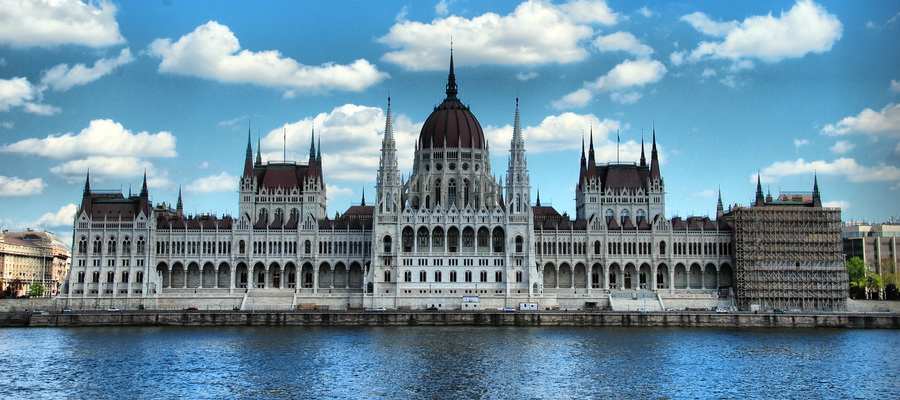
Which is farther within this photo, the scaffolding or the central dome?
the central dome

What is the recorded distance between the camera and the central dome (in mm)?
142500

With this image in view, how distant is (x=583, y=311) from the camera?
119 meters

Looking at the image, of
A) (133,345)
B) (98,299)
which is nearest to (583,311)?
(133,345)

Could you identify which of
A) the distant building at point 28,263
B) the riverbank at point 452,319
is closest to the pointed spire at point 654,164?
the riverbank at point 452,319

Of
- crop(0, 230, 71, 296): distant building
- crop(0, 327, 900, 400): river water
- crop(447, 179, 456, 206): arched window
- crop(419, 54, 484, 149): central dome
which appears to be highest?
crop(419, 54, 484, 149): central dome

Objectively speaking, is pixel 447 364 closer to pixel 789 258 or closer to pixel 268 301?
pixel 268 301

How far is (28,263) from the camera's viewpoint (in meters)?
181

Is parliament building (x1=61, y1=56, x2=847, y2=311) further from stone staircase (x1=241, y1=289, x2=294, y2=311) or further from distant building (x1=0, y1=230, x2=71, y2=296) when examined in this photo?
distant building (x1=0, y1=230, x2=71, y2=296)

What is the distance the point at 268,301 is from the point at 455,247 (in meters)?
24.4

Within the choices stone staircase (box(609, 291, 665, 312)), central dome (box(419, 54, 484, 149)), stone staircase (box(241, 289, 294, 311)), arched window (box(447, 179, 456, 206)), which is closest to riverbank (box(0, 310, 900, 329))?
stone staircase (box(609, 291, 665, 312))

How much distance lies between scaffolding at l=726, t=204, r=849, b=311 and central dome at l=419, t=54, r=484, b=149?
37.3 meters

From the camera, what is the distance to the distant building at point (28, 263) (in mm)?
168375

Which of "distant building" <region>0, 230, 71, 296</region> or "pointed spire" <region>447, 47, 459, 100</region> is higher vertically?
"pointed spire" <region>447, 47, 459, 100</region>

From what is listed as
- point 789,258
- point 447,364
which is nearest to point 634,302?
point 789,258
